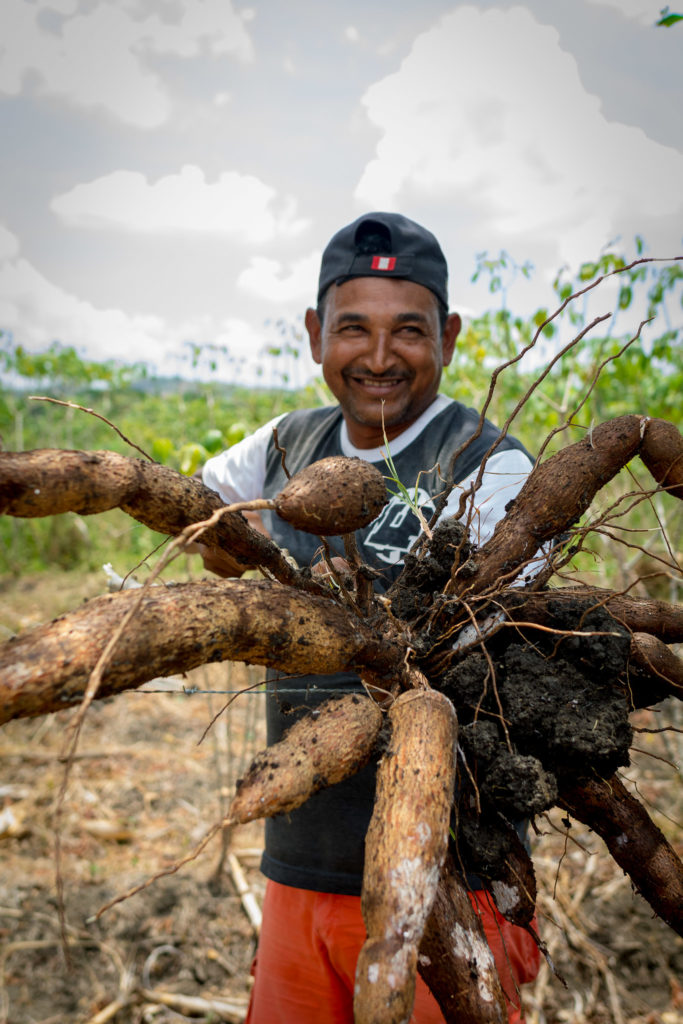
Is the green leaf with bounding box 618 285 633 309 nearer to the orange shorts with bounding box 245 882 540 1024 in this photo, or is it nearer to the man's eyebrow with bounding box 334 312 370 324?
the man's eyebrow with bounding box 334 312 370 324

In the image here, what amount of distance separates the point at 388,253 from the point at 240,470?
766mm

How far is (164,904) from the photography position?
8.72 ft

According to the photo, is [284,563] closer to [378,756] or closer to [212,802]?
[378,756]

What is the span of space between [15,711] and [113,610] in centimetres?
16

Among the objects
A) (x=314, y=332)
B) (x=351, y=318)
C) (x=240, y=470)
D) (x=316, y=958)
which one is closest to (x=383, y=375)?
(x=351, y=318)

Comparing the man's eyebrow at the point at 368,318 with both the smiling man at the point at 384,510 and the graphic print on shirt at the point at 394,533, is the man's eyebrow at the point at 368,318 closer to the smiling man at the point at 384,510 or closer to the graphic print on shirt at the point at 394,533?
the smiling man at the point at 384,510

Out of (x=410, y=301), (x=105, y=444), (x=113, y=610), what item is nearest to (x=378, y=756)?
(x=113, y=610)

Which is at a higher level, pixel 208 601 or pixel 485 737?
pixel 208 601

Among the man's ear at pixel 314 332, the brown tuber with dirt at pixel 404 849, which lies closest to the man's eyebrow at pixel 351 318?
the man's ear at pixel 314 332

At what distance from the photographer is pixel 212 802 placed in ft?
11.2

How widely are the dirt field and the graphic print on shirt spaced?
2.21 ft

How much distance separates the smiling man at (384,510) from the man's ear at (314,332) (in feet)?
0.24

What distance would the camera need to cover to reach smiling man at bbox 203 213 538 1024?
1.39 metres

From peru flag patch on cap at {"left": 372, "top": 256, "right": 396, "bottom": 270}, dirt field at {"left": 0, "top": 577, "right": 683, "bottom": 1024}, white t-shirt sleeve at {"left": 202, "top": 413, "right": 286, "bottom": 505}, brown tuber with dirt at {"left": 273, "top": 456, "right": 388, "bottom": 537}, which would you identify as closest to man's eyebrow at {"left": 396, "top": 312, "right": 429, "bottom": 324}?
peru flag patch on cap at {"left": 372, "top": 256, "right": 396, "bottom": 270}
